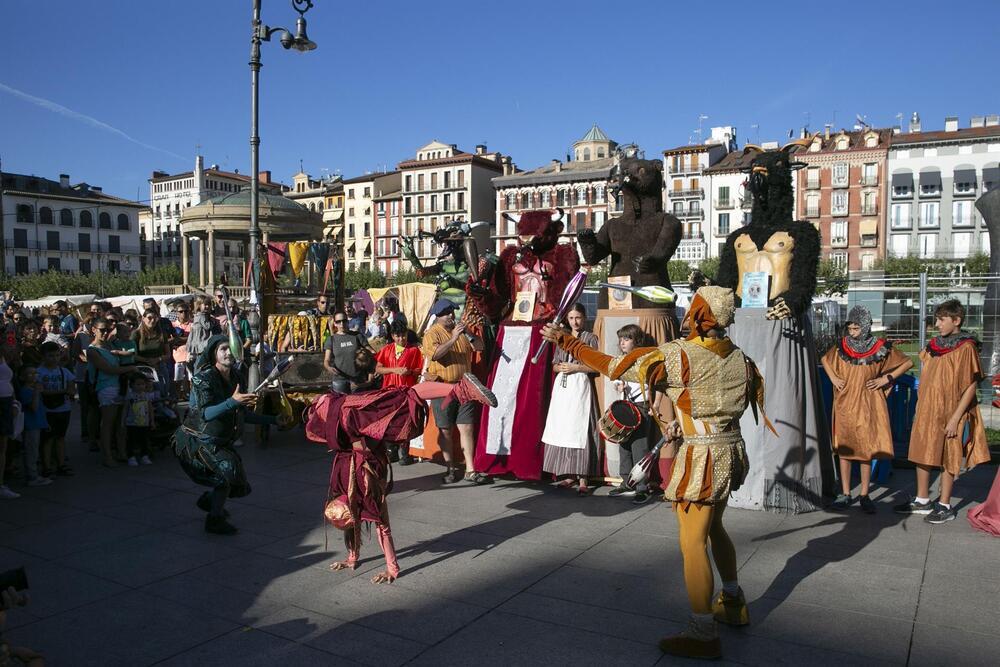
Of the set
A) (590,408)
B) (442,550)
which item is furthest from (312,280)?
(442,550)

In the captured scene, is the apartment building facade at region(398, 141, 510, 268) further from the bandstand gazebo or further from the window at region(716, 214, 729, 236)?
the bandstand gazebo

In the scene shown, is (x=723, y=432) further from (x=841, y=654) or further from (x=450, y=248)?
(x=450, y=248)

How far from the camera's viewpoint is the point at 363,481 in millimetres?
5102

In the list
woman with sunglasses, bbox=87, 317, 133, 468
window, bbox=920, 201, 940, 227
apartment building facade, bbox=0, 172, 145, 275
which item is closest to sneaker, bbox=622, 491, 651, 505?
woman with sunglasses, bbox=87, 317, 133, 468

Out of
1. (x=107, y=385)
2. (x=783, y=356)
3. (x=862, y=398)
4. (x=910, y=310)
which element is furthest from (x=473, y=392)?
(x=910, y=310)

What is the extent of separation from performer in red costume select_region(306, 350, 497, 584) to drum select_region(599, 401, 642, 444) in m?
0.87

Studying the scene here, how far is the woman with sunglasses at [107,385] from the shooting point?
860cm

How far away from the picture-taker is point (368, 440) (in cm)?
514

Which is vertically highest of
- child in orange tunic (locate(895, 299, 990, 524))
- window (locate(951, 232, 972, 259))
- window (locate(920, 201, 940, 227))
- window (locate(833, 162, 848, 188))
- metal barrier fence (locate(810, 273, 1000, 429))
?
window (locate(833, 162, 848, 188))

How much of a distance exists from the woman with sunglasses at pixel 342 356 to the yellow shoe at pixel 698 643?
9.15ft

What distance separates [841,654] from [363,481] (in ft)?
10.00

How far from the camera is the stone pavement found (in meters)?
3.98

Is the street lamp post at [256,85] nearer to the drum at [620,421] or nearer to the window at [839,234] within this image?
the drum at [620,421]

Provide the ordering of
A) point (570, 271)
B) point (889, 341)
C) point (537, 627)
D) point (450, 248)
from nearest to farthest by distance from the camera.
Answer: point (537, 627) → point (889, 341) → point (570, 271) → point (450, 248)
